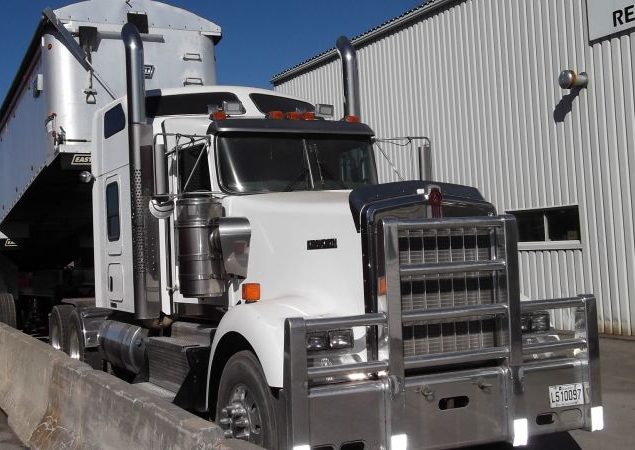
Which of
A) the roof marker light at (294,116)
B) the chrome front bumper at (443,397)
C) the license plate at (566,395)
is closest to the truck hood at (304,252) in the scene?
the chrome front bumper at (443,397)

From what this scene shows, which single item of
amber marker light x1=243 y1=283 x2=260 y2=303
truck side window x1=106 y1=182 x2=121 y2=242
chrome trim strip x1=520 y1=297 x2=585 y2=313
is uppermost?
truck side window x1=106 y1=182 x2=121 y2=242

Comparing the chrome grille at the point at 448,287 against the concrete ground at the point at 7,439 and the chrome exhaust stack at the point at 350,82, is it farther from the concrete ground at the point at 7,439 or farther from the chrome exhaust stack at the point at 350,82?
the concrete ground at the point at 7,439

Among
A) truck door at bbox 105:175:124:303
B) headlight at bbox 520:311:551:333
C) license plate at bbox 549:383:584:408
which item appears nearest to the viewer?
license plate at bbox 549:383:584:408

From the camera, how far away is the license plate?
4.95 m

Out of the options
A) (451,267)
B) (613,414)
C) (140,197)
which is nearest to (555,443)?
(613,414)

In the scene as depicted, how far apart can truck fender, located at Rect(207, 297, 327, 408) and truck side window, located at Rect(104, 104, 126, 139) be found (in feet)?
10.9

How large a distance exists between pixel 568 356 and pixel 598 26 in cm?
681

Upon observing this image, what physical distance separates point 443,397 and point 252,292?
1.68 meters

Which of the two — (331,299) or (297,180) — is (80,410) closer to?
(331,299)

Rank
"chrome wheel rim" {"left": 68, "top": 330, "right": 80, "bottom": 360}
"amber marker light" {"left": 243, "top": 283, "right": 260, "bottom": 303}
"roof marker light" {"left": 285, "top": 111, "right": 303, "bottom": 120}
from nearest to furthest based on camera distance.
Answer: "amber marker light" {"left": 243, "top": 283, "right": 260, "bottom": 303} < "roof marker light" {"left": 285, "top": 111, "right": 303, "bottom": 120} < "chrome wheel rim" {"left": 68, "top": 330, "right": 80, "bottom": 360}

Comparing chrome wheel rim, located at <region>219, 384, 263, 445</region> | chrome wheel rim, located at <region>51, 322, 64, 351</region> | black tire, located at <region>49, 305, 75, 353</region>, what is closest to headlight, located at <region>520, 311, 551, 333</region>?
chrome wheel rim, located at <region>219, 384, 263, 445</region>

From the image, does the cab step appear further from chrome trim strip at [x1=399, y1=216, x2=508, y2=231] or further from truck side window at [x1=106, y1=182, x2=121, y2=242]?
chrome trim strip at [x1=399, y1=216, x2=508, y2=231]

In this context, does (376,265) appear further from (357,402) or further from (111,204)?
(111,204)

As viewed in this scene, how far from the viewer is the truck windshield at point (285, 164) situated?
6184 millimetres
